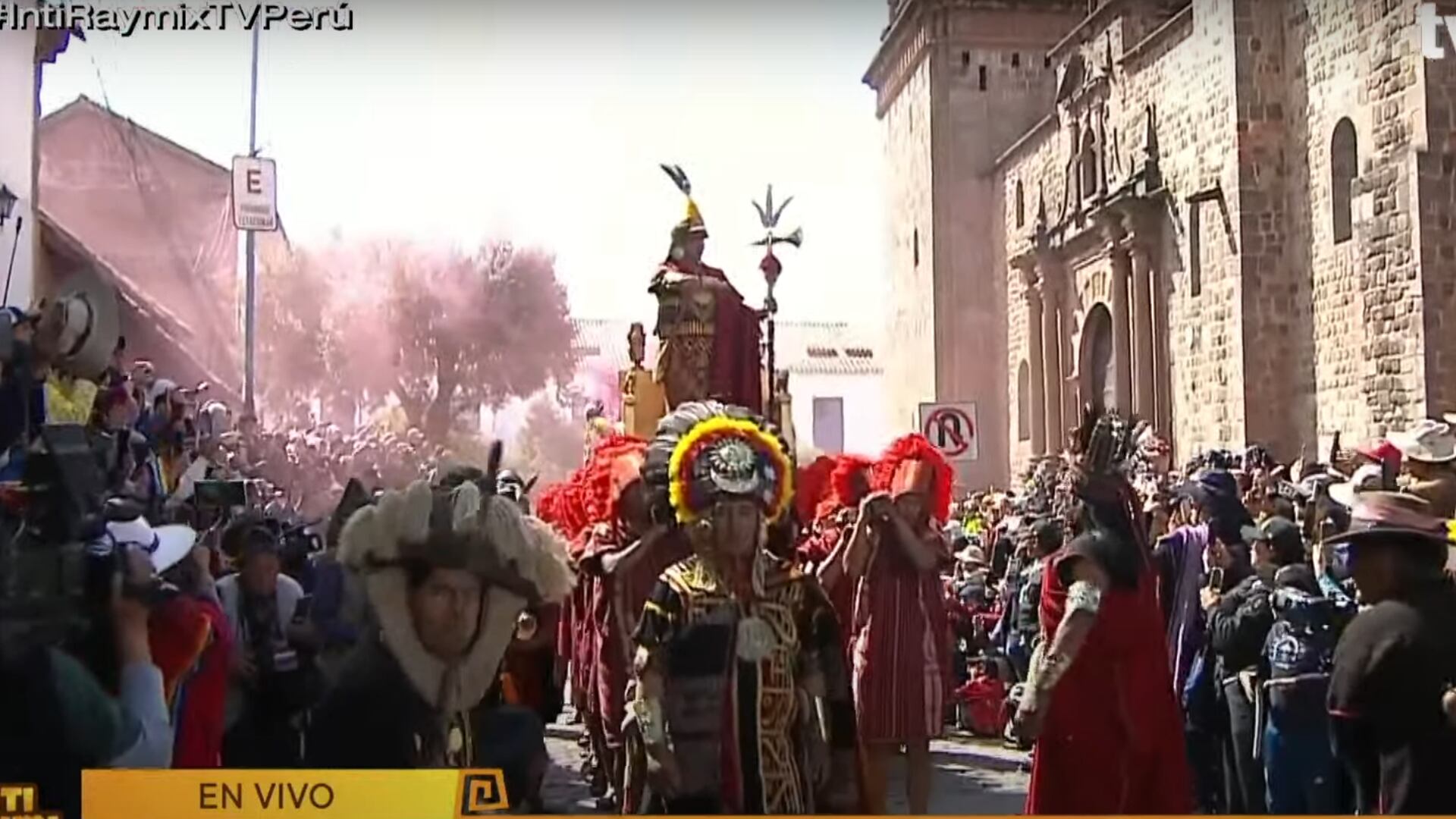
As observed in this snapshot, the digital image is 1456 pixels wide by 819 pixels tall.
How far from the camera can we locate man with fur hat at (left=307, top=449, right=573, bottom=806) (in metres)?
3.23

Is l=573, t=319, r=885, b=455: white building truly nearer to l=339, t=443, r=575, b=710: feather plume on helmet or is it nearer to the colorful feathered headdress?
the colorful feathered headdress

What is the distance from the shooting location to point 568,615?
562 cm

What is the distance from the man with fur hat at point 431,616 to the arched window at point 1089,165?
2.47m

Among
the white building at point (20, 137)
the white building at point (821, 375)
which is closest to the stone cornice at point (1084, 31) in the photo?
the white building at point (821, 375)

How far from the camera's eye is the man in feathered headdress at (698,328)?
425cm

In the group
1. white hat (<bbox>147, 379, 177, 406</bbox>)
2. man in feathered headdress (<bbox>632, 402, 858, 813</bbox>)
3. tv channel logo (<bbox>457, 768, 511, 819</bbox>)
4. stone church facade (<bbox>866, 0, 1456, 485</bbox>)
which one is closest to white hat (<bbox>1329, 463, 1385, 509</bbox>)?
stone church facade (<bbox>866, 0, 1456, 485</bbox>)

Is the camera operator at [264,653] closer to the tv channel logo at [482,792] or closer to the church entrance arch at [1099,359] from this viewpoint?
the tv channel logo at [482,792]

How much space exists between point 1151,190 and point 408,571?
3.08 metres

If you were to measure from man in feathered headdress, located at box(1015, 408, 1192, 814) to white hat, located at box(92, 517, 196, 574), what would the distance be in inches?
82.6

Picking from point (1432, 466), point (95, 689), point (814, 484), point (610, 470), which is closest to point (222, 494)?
point (95, 689)

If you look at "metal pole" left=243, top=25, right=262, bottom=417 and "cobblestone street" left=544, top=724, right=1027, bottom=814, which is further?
"cobblestone street" left=544, top=724, right=1027, bottom=814

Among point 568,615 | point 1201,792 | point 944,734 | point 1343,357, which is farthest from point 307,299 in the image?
point 1343,357

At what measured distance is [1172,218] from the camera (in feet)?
18.0

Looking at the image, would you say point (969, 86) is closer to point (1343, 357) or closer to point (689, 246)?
point (689, 246)
